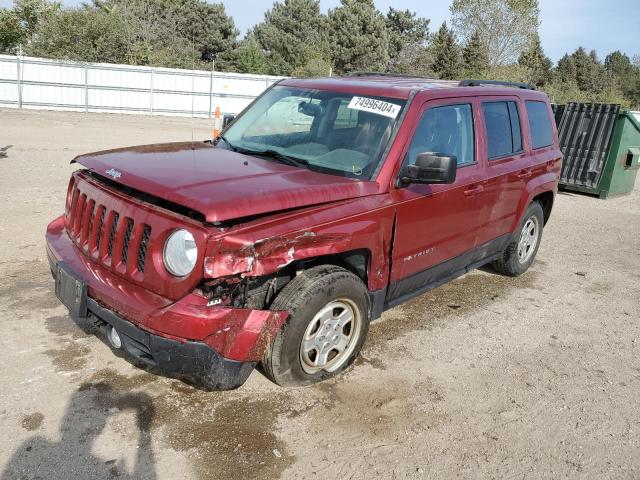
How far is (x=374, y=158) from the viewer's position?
370 cm

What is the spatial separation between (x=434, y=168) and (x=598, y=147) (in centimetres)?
933

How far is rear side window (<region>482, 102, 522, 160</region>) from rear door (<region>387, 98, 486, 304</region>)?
0.76ft

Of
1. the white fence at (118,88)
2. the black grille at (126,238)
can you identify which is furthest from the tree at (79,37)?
the black grille at (126,238)

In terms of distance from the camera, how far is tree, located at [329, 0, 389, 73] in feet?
161

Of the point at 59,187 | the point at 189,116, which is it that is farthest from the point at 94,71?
the point at 59,187

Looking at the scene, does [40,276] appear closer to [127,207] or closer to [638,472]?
[127,207]

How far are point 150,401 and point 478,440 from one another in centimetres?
189

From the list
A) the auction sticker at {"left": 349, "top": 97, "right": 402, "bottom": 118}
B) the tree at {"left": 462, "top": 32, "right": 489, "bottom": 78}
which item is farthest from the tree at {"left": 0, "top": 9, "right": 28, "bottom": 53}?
the auction sticker at {"left": 349, "top": 97, "right": 402, "bottom": 118}

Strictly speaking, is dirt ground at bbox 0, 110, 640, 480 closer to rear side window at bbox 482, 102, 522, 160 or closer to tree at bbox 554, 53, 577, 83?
rear side window at bbox 482, 102, 522, 160

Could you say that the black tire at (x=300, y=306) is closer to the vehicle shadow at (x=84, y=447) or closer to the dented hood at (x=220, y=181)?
the dented hood at (x=220, y=181)

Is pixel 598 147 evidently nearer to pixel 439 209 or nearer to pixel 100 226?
pixel 439 209

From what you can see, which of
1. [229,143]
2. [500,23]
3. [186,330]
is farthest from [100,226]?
[500,23]

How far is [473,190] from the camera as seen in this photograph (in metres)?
4.43

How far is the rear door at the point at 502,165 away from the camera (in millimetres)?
4688
